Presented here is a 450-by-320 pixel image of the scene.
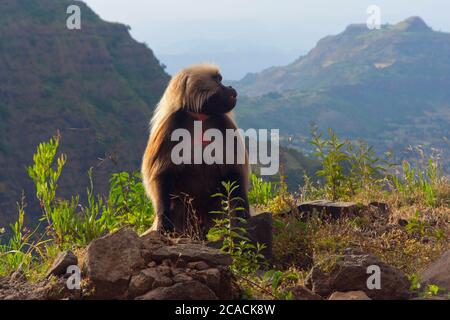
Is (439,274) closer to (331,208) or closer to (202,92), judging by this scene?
(331,208)

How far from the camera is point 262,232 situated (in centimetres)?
542

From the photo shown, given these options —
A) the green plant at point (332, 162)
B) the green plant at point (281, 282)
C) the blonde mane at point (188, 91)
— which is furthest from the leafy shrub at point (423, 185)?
the green plant at point (281, 282)

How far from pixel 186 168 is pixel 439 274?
2.35m

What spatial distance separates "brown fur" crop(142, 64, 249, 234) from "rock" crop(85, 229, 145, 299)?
1777 millimetres

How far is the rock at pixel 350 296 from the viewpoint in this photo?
146 inches

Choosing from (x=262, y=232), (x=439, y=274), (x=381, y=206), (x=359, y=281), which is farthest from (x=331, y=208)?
(x=359, y=281)

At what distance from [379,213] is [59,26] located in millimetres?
87992

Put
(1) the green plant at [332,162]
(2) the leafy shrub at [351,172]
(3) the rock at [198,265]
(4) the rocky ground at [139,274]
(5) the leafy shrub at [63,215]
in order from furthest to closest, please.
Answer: (2) the leafy shrub at [351,172]
(1) the green plant at [332,162]
(5) the leafy shrub at [63,215]
(3) the rock at [198,265]
(4) the rocky ground at [139,274]

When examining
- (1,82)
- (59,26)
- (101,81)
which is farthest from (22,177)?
(59,26)

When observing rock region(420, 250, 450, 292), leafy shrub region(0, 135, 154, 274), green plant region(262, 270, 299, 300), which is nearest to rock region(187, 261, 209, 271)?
green plant region(262, 270, 299, 300)

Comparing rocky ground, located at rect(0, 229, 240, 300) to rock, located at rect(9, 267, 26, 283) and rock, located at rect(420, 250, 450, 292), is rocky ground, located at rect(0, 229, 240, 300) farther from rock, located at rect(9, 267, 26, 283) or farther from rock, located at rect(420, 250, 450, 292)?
rock, located at rect(420, 250, 450, 292)

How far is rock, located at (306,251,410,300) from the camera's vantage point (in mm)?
4016

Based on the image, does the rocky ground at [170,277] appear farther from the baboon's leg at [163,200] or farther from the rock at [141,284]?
the baboon's leg at [163,200]

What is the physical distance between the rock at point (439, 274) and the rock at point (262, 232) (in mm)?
1288
